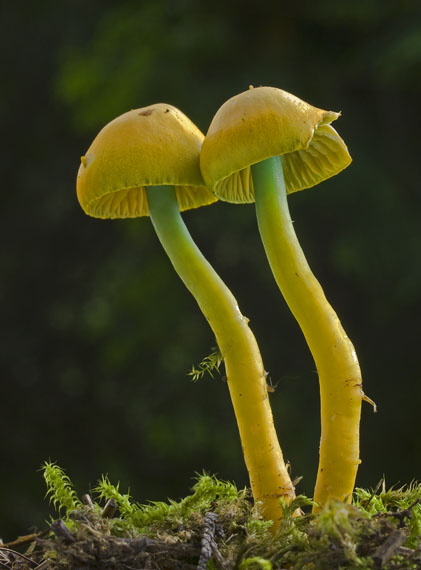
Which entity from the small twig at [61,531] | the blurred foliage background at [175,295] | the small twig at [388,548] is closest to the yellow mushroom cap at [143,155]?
the small twig at [61,531]

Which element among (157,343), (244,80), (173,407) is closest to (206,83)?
(244,80)

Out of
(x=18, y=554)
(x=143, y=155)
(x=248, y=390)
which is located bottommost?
(x=18, y=554)

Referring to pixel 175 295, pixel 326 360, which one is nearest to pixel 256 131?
pixel 326 360

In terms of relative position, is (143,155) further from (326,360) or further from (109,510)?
(109,510)

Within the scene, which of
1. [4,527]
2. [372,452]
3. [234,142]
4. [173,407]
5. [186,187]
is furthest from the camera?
[4,527]

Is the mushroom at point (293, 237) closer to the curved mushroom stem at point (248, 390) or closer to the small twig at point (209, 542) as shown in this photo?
the curved mushroom stem at point (248, 390)

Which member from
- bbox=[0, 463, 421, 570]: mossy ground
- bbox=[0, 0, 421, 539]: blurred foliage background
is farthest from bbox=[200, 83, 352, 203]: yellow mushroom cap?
bbox=[0, 0, 421, 539]: blurred foliage background

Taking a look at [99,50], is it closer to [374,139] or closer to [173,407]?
[374,139]
